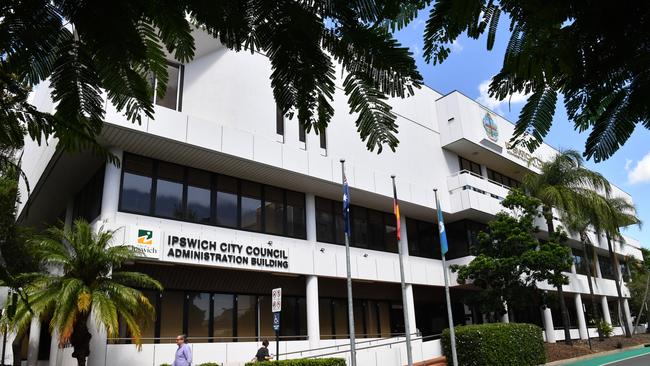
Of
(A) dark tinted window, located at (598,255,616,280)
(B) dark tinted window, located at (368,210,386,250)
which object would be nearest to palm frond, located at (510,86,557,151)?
(B) dark tinted window, located at (368,210,386,250)

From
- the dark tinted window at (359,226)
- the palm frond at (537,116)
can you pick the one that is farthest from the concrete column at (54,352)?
the palm frond at (537,116)

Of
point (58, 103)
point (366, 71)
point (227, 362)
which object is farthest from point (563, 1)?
point (227, 362)

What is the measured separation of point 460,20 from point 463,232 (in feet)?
93.8

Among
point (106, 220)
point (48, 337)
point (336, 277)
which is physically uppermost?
point (106, 220)

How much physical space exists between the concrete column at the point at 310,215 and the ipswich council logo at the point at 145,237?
760 cm

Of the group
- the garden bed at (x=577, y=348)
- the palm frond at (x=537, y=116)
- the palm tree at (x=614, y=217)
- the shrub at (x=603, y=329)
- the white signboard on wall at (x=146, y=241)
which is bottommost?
the garden bed at (x=577, y=348)

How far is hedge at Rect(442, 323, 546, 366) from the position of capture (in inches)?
832

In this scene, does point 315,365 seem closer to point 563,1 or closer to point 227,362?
point 227,362

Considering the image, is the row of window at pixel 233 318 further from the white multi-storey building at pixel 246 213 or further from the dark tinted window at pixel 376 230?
the dark tinted window at pixel 376 230

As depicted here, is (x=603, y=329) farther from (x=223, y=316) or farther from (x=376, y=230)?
(x=223, y=316)

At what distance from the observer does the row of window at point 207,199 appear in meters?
18.0

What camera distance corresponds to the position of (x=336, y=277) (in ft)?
73.0

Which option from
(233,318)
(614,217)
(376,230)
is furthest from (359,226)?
(614,217)

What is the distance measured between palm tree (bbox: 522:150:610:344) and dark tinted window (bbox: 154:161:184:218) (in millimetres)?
21073
